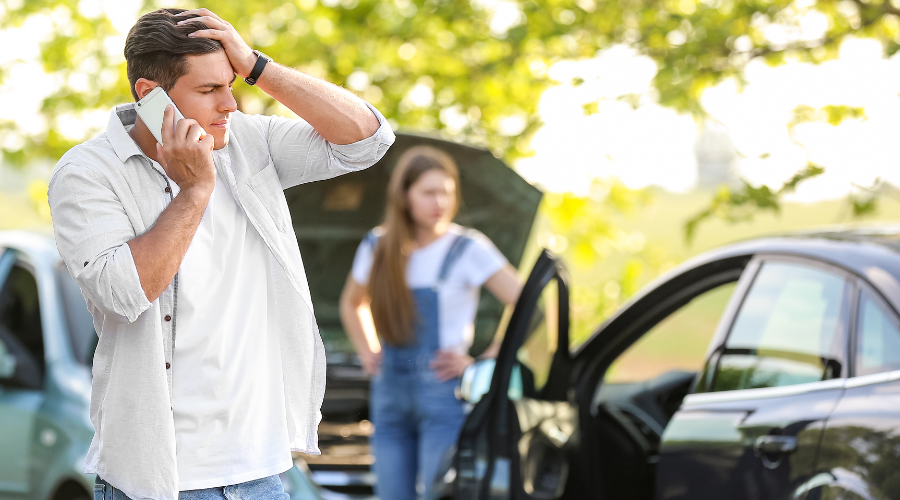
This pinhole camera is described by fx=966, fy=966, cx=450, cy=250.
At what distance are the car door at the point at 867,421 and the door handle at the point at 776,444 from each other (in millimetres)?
102

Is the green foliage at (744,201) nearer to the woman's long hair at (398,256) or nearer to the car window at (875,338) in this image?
the woman's long hair at (398,256)

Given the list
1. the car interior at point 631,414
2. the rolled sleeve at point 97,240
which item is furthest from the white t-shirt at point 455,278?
the rolled sleeve at point 97,240

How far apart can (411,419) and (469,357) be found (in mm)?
338

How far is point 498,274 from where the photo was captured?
3984mm

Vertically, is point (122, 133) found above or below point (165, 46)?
below

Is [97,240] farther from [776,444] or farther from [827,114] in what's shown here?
[827,114]

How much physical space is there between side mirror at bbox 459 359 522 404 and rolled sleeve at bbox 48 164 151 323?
5.87ft

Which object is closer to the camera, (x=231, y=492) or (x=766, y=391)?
(x=231, y=492)

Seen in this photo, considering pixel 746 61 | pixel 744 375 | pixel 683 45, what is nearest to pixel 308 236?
pixel 744 375

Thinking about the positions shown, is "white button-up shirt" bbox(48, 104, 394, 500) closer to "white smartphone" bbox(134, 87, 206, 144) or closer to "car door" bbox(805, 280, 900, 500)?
"white smartphone" bbox(134, 87, 206, 144)

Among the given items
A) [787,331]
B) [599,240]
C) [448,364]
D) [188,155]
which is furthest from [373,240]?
[599,240]

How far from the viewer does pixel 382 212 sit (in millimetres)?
5133

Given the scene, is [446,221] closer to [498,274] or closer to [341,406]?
[498,274]

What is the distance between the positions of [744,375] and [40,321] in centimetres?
310
